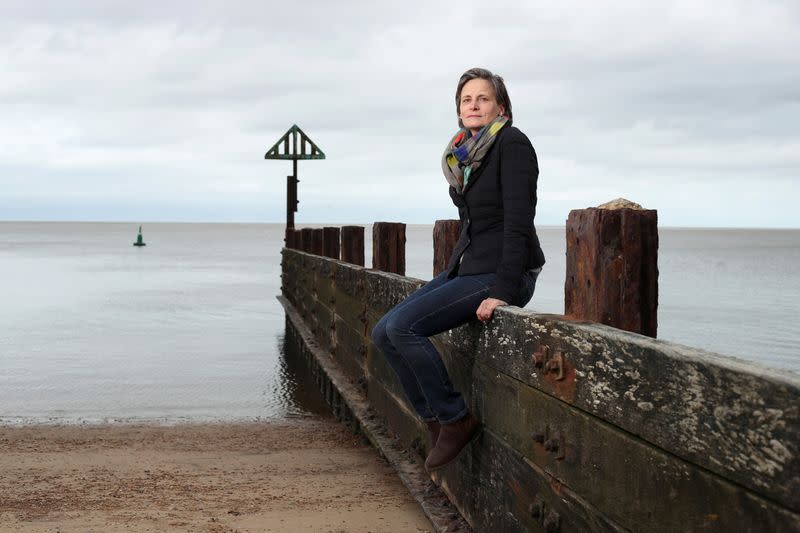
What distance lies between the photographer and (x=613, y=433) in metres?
2.56

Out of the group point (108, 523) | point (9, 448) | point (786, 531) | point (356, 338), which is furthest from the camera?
point (356, 338)

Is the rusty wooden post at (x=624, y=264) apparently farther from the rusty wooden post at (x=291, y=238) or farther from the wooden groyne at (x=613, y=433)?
the rusty wooden post at (x=291, y=238)

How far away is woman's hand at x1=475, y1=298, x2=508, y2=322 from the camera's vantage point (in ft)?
11.7

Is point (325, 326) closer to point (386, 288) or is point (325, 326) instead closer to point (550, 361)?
point (386, 288)

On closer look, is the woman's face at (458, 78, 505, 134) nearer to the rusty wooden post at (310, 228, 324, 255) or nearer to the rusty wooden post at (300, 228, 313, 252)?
the rusty wooden post at (310, 228, 324, 255)

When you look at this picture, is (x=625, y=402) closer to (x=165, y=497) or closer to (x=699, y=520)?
(x=699, y=520)

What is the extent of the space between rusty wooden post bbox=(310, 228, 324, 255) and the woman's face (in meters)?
9.63

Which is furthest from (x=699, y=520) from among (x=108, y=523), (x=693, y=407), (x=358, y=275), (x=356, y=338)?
(x=356, y=338)

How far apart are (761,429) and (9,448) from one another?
6.67 metres

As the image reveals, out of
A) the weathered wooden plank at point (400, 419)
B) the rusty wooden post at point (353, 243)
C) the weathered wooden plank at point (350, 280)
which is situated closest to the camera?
the weathered wooden plank at point (400, 419)

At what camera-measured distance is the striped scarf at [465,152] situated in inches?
146

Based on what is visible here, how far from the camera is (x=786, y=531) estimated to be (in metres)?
1.79

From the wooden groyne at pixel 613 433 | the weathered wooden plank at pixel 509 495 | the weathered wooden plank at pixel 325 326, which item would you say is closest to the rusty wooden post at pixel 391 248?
the weathered wooden plank at pixel 325 326

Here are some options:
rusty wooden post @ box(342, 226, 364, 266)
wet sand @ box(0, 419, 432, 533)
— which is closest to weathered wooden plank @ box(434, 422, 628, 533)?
wet sand @ box(0, 419, 432, 533)
